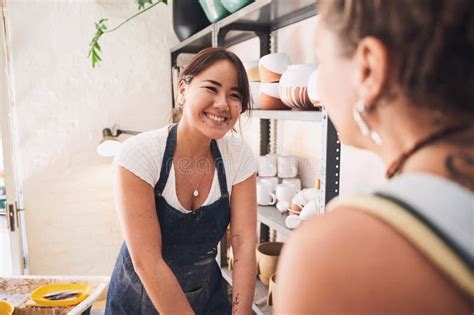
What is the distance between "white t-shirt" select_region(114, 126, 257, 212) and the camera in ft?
3.81

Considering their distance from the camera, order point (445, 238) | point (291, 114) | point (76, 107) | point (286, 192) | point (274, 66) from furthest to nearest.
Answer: point (76, 107) → point (286, 192) → point (274, 66) → point (291, 114) → point (445, 238)

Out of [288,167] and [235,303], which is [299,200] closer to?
[288,167]

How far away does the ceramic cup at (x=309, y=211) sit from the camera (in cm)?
132

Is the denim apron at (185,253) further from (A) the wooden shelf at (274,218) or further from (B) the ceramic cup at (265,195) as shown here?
(B) the ceramic cup at (265,195)

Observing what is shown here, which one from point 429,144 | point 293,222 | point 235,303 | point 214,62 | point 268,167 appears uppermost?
point 214,62

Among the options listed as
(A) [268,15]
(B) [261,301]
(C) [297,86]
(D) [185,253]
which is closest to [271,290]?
(B) [261,301]

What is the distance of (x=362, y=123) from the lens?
15.4 inches

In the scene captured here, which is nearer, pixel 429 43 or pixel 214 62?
pixel 429 43

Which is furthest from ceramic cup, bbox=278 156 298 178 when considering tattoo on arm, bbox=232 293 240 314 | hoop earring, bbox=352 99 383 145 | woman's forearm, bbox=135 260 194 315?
hoop earring, bbox=352 99 383 145

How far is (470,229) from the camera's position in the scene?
0.30 meters

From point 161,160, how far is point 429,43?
38.6 inches

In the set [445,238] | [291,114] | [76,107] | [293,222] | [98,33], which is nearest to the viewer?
[445,238]

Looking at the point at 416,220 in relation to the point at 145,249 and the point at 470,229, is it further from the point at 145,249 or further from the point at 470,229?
the point at 145,249

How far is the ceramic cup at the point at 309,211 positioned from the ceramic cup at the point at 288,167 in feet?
1.15
